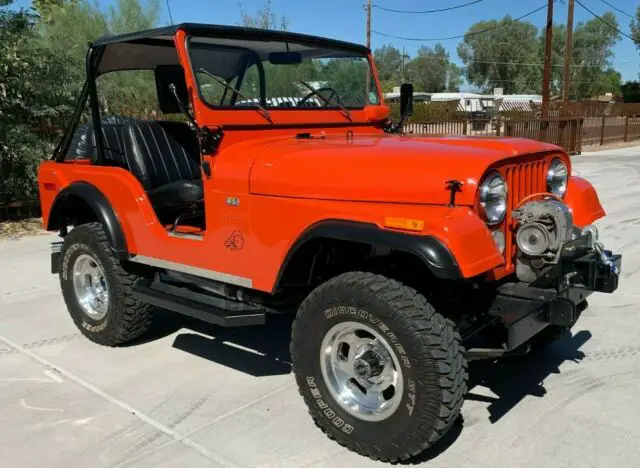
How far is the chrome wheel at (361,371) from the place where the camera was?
9.46 ft

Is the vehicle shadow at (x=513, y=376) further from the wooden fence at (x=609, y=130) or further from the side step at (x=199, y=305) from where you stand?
the wooden fence at (x=609, y=130)

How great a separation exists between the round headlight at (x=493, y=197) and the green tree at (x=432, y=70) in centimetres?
8359

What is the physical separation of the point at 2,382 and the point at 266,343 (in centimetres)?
173

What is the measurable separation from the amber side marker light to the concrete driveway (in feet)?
3.72

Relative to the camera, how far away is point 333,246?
3.17 meters

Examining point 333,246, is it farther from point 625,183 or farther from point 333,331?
point 625,183

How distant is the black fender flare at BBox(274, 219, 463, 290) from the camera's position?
8.19 ft

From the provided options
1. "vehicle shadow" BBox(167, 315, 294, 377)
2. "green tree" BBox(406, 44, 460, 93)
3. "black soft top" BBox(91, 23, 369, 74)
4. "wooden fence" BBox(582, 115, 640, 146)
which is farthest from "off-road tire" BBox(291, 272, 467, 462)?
"green tree" BBox(406, 44, 460, 93)

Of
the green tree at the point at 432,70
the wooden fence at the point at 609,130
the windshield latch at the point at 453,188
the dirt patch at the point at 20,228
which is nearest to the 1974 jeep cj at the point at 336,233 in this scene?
the windshield latch at the point at 453,188

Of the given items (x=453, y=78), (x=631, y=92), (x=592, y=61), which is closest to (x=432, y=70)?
(x=453, y=78)

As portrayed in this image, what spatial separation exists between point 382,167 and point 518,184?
0.74 meters

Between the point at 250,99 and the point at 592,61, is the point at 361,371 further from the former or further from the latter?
the point at 592,61

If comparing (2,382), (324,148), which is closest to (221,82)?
(324,148)

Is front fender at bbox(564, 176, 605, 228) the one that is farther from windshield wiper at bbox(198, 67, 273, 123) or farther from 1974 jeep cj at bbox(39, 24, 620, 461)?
windshield wiper at bbox(198, 67, 273, 123)
